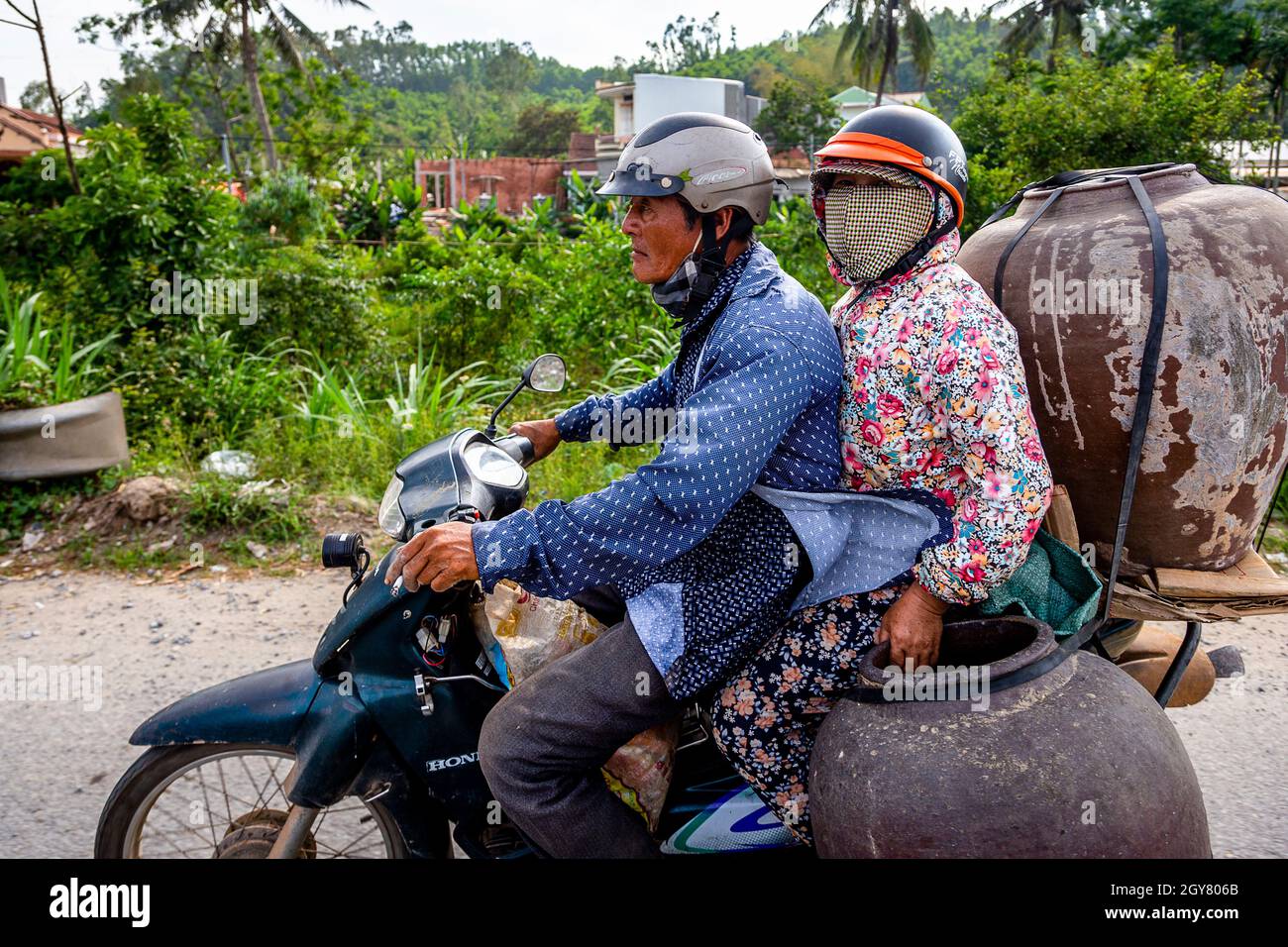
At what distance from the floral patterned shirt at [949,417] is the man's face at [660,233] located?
398 millimetres

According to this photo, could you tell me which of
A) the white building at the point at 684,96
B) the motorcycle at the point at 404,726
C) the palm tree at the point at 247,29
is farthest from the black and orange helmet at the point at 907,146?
the white building at the point at 684,96

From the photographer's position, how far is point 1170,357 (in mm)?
1796

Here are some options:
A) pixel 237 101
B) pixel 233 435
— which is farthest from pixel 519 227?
pixel 237 101

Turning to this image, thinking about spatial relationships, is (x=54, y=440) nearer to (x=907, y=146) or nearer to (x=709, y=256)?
(x=709, y=256)

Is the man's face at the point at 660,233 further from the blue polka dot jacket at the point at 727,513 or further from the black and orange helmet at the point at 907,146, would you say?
the black and orange helmet at the point at 907,146

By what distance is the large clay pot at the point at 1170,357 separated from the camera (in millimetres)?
1798

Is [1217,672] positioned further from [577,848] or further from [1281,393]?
[577,848]

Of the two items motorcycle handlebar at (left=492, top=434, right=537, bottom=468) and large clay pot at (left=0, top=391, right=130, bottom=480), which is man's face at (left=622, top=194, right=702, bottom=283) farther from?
large clay pot at (left=0, top=391, right=130, bottom=480)

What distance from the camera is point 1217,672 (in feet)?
8.23

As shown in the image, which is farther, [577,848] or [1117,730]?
[577,848]

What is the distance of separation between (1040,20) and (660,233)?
41231mm

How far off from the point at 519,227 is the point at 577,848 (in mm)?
9830

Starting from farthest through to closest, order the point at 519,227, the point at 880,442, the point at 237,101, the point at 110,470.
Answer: the point at 237,101 < the point at 519,227 < the point at 110,470 < the point at 880,442

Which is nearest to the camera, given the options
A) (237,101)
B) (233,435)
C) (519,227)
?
(233,435)
